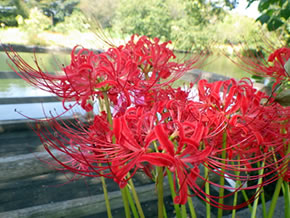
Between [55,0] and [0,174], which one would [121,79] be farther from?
[55,0]

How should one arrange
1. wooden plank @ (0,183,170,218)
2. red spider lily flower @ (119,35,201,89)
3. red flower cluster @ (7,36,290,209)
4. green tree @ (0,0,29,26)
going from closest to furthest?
red flower cluster @ (7,36,290,209) < red spider lily flower @ (119,35,201,89) < wooden plank @ (0,183,170,218) < green tree @ (0,0,29,26)

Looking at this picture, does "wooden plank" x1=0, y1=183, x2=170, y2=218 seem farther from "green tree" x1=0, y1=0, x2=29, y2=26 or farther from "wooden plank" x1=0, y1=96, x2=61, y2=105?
"green tree" x1=0, y1=0, x2=29, y2=26

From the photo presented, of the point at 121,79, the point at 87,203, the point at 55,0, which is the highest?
the point at 55,0

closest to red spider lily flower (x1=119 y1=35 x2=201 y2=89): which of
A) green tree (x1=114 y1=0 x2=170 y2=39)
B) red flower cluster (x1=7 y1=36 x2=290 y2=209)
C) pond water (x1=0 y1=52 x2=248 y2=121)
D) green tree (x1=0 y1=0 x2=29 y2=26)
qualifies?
red flower cluster (x1=7 y1=36 x2=290 y2=209)

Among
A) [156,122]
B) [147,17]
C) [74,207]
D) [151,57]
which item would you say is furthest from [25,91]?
[147,17]

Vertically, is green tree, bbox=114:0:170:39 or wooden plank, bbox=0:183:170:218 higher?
green tree, bbox=114:0:170:39

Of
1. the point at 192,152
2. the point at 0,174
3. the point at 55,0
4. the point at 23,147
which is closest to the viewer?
the point at 192,152

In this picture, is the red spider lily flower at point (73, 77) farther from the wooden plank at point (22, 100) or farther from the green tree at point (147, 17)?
the green tree at point (147, 17)

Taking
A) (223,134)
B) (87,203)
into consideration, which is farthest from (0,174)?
(223,134)

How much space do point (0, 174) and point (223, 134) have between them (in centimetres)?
73

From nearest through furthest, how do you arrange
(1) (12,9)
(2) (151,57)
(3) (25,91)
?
(2) (151,57), (3) (25,91), (1) (12,9)

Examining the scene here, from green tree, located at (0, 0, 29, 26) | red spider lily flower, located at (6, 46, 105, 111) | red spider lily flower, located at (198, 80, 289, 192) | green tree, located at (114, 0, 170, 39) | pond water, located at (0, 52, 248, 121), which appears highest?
green tree, located at (0, 0, 29, 26)

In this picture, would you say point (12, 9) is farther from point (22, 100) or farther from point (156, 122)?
point (156, 122)

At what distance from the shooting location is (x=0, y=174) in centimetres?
77
